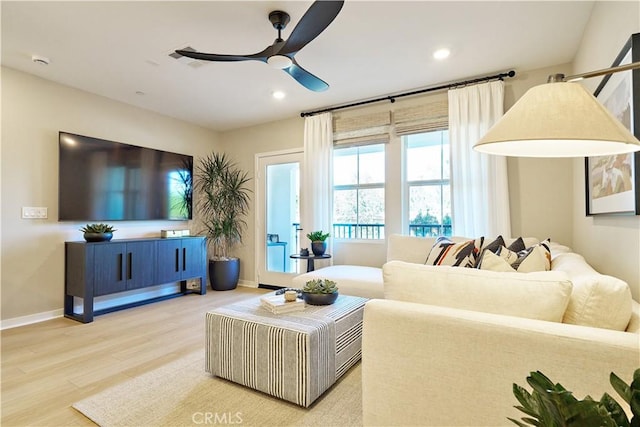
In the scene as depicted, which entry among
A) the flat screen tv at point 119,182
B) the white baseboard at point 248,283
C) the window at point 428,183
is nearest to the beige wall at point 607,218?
the window at point 428,183

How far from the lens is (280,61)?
2.42 metres

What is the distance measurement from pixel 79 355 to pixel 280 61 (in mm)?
2787

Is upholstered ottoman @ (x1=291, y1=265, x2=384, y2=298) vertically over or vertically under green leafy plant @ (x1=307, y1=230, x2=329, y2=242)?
under

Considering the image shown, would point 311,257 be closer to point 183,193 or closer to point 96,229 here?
point 183,193

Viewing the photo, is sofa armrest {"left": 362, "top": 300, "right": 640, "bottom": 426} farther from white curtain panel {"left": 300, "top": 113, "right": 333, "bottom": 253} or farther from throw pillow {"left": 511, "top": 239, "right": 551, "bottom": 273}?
white curtain panel {"left": 300, "top": 113, "right": 333, "bottom": 253}

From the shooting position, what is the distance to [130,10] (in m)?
2.37

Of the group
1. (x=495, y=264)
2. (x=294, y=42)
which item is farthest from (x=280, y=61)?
(x=495, y=264)

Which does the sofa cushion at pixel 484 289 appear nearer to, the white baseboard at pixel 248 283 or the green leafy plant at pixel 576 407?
the green leafy plant at pixel 576 407

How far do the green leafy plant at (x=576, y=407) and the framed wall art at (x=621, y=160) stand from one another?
4.64 feet

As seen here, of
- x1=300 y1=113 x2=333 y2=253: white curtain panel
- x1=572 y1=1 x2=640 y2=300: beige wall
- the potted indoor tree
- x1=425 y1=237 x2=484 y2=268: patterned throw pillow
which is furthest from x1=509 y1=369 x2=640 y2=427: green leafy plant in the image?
the potted indoor tree

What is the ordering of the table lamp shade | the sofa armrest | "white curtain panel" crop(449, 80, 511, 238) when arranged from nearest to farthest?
the table lamp shade
the sofa armrest
"white curtain panel" crop(449, 80, 511, 238)

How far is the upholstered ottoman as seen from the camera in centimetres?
304

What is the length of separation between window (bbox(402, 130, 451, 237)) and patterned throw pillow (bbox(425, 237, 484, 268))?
784mm

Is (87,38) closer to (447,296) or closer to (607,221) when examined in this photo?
(447,296)
